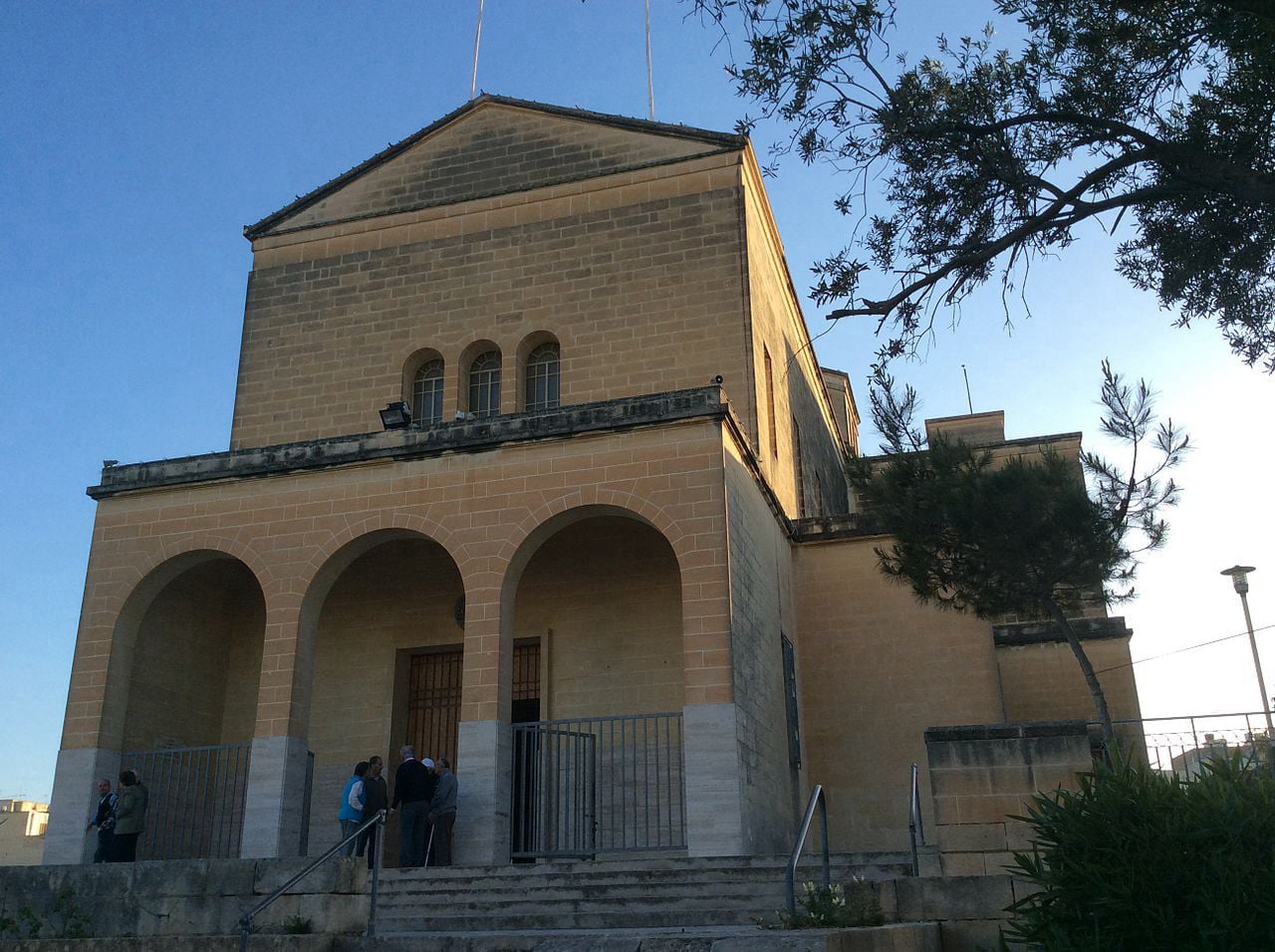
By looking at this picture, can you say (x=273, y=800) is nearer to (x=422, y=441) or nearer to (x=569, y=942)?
(x=422, y=441)

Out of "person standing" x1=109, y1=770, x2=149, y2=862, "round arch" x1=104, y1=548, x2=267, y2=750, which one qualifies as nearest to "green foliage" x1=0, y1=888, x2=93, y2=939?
"person standing" x1=109, y1=770, x2=149, y2=862

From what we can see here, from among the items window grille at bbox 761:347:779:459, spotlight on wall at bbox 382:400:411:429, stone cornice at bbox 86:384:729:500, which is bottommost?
stone cornice at bbox 86:384:729:500

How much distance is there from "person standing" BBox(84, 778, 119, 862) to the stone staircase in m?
3.79

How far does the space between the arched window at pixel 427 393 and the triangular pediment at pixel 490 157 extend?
2603mm

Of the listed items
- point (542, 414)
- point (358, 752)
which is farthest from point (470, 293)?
point (358, 752)

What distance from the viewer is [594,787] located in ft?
40.9

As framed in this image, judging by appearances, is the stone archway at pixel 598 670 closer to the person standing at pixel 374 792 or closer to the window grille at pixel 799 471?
the person standing at pixel 374 792

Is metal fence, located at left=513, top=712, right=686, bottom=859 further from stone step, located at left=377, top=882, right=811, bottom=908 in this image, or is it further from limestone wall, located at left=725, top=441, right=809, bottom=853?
stone step, located at left=377, top=882, right=811, bottom=908

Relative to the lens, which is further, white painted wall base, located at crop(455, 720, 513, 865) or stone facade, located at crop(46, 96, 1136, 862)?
stone facade, located at crop(46, 96, 1136, 862)

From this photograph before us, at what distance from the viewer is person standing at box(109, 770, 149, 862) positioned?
12.1 meters

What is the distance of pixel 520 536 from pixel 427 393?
5157mm

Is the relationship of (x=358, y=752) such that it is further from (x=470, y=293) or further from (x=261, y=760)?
(x=470, y=293)

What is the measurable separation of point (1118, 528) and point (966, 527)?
5.23 ft

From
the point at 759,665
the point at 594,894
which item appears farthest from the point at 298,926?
the point at 759,665
